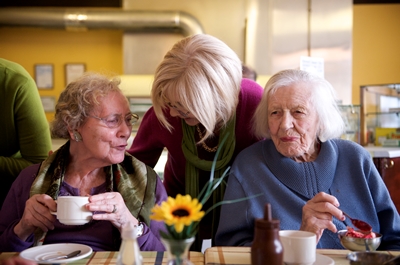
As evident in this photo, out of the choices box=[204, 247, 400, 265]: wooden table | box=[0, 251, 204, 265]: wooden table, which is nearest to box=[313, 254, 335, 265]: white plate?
box=[204, 247, 400, 265]: wooden table

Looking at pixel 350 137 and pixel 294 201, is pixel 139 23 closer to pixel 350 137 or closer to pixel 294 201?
pixel 350 137

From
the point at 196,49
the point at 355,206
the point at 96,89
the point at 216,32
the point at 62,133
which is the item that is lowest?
the point at 355,206

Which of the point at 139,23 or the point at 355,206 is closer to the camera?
the point at 355,206

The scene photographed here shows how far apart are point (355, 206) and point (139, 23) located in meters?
4.84

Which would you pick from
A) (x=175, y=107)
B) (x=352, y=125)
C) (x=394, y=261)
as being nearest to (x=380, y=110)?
(x=352, y=125)

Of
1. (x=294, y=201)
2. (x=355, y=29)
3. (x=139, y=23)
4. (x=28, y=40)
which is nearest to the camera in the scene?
(x=294, y=201)

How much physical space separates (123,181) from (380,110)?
3.63 metres

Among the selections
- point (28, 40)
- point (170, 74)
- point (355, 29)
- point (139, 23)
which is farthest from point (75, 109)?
point (355, 29)

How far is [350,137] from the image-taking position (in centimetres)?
370

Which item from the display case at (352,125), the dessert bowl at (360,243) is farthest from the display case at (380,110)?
the dessert bowl at (360,243)

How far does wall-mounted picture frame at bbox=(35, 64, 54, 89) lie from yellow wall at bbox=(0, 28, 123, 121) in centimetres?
5

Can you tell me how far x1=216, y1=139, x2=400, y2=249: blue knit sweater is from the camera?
1.74 m

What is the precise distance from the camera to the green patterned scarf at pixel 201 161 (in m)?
2.00

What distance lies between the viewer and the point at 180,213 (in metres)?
1.01
